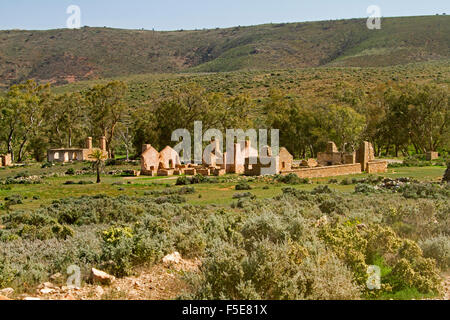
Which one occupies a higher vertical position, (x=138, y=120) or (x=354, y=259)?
(x=138, y=120)

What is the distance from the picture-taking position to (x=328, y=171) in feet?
107

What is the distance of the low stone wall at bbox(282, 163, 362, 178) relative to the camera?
105 feet

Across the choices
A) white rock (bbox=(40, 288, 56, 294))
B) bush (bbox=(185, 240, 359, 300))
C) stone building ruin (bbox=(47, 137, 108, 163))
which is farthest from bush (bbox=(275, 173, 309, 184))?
stone building ruin (bbox=(47, 137, 108, 163))

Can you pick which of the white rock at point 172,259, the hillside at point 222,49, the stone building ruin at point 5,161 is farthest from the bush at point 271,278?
the hillside at point 222,49

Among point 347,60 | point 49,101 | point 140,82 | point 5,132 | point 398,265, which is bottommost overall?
point 398,265

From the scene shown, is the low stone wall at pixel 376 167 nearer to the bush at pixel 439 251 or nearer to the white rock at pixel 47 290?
the bush at pixel 439 251

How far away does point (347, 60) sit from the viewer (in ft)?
328

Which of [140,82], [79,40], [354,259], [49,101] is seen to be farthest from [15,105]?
[79,40]

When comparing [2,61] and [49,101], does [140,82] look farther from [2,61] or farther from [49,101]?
[2,61]

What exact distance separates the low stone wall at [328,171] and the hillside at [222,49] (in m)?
66.2

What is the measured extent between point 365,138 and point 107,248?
152 feet

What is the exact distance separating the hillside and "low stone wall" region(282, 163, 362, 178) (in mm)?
66154

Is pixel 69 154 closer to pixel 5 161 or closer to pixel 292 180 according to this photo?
pixel 5 161

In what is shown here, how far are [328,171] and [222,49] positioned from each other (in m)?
117
